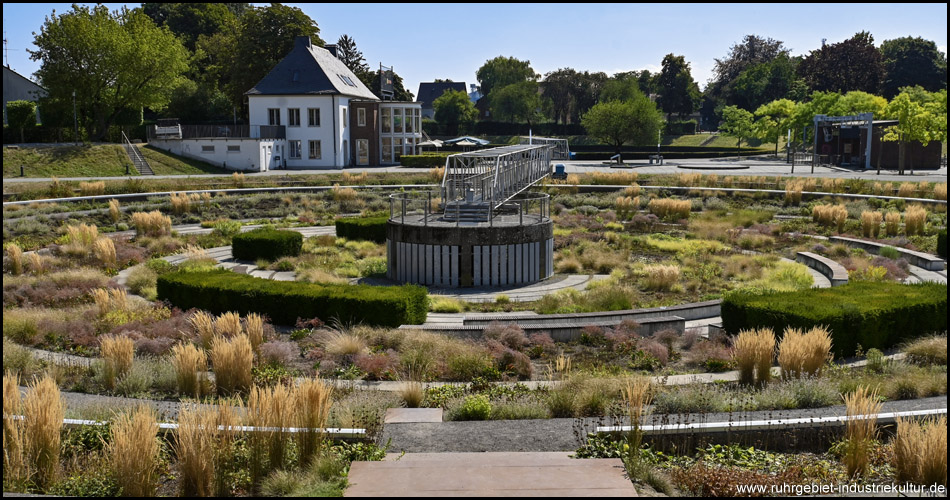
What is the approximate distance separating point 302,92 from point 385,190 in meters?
22.1

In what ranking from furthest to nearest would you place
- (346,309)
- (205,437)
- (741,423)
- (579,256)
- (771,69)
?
1. (771,69)
2. (579,256)
3. (346,309)
4. (741,423)
5. (205,437)

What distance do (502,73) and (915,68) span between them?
5375 centimetres

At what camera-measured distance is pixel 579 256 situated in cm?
2423

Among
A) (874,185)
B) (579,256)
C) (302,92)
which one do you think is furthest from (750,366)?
(302,92)

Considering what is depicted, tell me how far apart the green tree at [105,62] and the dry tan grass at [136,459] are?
184 ft

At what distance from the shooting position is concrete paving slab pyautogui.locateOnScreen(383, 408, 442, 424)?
30.2 ft

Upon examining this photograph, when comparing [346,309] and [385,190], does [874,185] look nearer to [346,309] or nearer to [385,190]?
[385,190]

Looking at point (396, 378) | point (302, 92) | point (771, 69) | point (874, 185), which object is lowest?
point (396, 378)

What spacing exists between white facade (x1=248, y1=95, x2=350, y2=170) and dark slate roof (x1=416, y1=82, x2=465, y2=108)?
82123 millimetres

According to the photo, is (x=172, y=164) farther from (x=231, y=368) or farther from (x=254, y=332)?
(x=231, y=368)

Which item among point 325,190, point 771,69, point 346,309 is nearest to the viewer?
point 346,309

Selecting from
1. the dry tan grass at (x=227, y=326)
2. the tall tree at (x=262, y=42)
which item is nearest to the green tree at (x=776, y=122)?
the tall tree at (x=262, y=42)

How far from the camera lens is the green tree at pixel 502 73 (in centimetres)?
12000

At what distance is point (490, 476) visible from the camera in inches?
274
